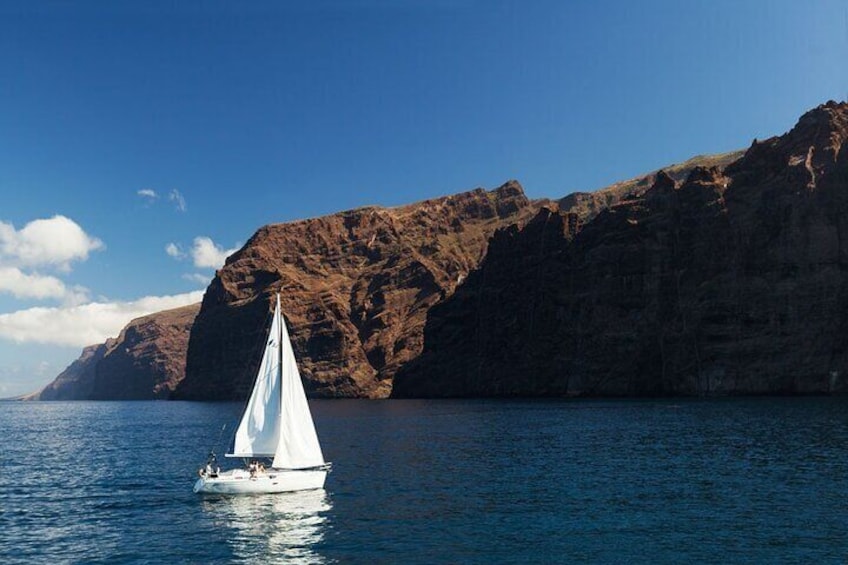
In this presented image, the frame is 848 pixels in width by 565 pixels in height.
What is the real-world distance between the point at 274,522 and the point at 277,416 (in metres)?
9.85

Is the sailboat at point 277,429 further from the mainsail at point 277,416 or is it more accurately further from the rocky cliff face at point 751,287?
the rocky cliff face at point 751,287

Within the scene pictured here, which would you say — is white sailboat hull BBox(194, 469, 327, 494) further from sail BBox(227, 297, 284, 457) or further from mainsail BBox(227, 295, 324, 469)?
sail BBox(227, 297, 284, 457)

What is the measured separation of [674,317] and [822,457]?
13204 cm

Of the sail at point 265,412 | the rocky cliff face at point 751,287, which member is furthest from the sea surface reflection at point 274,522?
the rocky cliff face at point 751,287

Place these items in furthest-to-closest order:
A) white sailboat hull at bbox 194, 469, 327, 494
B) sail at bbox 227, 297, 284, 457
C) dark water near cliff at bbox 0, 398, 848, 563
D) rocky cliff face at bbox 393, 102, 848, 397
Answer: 1. rocky cliff face at bbox 393, 102, 848, 397
2. sail at bbox 227, 297, 284, 457
3. white sailboat hull at bbox 194, 469, 327, 494
4. dark water near cliff at bbox 0, 398, 848, 563

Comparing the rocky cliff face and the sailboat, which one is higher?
the rocky cliff face

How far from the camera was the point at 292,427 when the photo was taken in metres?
50.8

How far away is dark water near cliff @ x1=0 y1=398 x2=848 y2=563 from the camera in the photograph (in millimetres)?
35625

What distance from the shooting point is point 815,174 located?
178 meters

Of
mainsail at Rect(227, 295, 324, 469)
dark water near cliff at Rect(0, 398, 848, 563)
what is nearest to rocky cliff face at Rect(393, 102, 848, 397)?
dark water near cliff at Rect(0, 398, 848, 563)

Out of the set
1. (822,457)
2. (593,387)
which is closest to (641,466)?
(822,457)

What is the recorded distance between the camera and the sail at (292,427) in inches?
1978

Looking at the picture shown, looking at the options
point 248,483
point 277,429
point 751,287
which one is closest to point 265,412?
point 277,429

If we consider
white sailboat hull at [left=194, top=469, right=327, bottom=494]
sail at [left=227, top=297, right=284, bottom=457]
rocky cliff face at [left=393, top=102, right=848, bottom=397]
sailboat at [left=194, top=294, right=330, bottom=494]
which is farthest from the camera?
rocky cliff face at [left=393, top=102, right=848, bottom=397]
